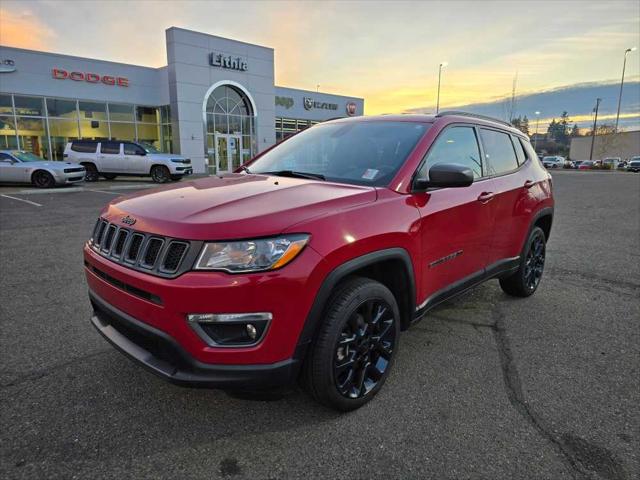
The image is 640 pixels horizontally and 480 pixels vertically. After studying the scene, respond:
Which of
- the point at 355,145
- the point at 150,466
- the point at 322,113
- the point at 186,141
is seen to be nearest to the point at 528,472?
the point at 150,466

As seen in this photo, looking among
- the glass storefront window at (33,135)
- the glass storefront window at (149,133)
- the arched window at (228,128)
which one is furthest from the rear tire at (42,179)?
the arched window at (228,128)

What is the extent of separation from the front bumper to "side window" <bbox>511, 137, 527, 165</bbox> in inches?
135

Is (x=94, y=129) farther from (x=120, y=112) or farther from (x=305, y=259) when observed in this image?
(x=305, y=259)

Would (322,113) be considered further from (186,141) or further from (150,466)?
(150,466)

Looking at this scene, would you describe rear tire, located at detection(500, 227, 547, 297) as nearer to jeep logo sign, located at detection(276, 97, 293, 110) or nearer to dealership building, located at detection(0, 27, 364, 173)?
dealership building, located at detection(0, 27, 364, 173)

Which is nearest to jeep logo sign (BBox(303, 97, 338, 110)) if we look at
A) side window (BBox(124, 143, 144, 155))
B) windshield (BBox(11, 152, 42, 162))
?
side window (BBox(124, 143, 144, 155))

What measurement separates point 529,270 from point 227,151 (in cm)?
2593

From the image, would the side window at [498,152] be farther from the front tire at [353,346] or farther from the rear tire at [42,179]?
the rear tire at [42,179]

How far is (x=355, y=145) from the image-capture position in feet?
11.3

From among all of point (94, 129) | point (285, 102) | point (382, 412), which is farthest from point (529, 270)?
point (285, 102)

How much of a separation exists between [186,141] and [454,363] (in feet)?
83.2

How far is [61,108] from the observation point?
918 inches

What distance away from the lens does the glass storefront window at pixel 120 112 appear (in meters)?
25.1

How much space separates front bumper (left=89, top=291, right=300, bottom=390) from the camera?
2.13m
